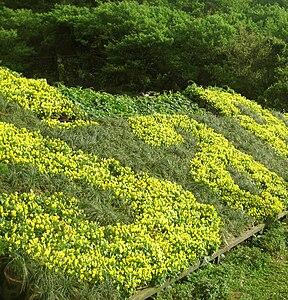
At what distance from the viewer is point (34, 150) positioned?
210 inches

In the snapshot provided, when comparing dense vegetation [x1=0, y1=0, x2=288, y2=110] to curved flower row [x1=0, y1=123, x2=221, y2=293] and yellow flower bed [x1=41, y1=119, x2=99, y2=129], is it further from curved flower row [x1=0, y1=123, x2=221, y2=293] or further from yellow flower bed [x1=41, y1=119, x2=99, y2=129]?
curved flower row [x1=0, y1=123, x2=221, y2=293]

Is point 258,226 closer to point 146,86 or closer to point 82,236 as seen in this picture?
point 82,236

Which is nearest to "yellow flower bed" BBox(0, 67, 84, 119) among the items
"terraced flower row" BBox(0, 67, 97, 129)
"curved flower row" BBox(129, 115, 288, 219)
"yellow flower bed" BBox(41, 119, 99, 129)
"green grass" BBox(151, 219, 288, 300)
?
"terraced flower row" BBox(0, 67, 97, 129)

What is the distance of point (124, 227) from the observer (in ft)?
15.8

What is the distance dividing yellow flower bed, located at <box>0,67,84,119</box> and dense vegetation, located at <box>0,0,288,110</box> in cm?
1213

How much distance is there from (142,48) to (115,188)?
1620 centimetres

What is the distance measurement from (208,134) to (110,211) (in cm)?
366

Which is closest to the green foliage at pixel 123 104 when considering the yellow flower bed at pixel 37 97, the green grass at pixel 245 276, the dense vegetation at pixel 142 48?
the yellow flower bed at pixel 37 97

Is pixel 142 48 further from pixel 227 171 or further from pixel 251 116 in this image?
pixel 227 171

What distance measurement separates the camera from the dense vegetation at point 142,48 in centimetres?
1947

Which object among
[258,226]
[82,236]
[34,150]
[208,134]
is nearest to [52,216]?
[82,236]

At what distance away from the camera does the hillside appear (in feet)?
13.2

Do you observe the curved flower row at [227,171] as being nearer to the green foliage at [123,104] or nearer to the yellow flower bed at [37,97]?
the green foliage at [123,104]

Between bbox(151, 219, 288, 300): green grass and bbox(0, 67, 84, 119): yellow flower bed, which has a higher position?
bbox(0, 67, 84, 119): yellow flower bed
